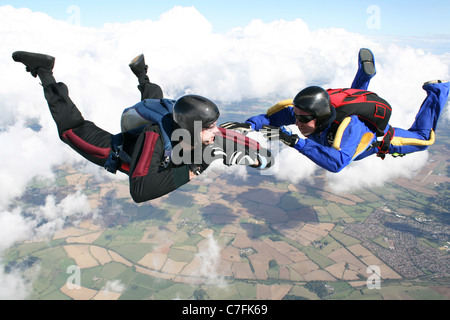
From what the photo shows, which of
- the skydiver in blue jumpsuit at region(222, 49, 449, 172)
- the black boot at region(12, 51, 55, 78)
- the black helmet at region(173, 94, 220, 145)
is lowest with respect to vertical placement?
the skydiver in blue jumpsuit at region(222, 49, 449, 172)

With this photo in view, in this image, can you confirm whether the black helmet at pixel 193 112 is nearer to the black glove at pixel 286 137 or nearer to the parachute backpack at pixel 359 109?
the black glove at pixel 286 137

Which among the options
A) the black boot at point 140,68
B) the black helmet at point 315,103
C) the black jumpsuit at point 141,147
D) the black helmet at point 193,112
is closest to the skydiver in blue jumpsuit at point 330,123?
the black helmet at point 315,103

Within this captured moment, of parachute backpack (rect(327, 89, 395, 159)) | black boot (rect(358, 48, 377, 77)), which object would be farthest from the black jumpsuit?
black boot (rect(358, 48, 377, 77))

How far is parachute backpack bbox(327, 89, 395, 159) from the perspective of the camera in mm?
3693

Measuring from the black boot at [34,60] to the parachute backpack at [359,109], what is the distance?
403cm

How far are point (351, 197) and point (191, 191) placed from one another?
45589 millimetres

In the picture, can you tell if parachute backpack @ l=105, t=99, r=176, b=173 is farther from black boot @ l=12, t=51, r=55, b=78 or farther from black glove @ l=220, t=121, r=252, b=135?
black boot @ l=12, t=51, r=55, b=78

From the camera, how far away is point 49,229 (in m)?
65.1

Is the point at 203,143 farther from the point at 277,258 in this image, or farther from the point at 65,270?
the point at 65,270

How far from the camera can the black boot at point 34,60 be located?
3415mm

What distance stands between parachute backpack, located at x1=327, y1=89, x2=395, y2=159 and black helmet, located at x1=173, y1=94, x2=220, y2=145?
1.85 meters

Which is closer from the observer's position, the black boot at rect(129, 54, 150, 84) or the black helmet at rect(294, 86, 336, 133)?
the black helmet at rect(294, 86, 336, 133)

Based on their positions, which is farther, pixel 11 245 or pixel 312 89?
pixel 11 245
